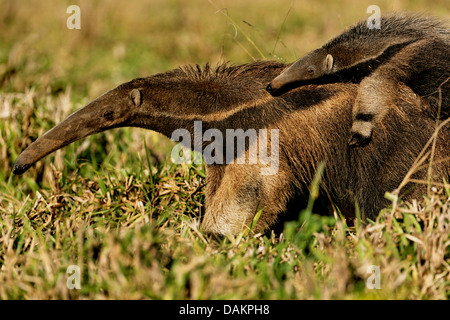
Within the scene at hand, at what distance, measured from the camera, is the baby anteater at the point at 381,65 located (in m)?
4.60

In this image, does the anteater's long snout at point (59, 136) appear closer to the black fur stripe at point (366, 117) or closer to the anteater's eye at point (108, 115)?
the anteater's eye at point (108, 115)

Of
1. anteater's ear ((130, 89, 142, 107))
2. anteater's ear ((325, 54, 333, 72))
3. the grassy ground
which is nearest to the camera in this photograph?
the grassy ground

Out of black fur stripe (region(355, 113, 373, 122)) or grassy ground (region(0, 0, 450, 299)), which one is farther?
black fur stripe (region(355, 113, 373, 122))

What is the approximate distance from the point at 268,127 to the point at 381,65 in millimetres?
1076

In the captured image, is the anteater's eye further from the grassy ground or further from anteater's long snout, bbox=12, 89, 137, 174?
the grassy ground

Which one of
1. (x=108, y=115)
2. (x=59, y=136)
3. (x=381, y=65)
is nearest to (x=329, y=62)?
(x=381, y=65)

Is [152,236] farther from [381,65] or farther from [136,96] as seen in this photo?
[381,65]

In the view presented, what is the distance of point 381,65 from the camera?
484 cm

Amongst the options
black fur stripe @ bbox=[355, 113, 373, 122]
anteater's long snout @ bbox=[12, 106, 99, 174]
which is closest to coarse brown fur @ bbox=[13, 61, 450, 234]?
anteater's long snout @ bbox=[12, 106, 99, 174]

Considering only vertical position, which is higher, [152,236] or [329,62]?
[329,62]

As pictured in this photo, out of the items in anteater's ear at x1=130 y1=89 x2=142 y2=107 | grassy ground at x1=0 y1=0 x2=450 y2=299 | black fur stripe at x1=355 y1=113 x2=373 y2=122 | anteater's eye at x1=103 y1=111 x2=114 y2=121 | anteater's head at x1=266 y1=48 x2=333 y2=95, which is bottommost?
grassy ground at x1=0 y1=0 x2=450 y2=299

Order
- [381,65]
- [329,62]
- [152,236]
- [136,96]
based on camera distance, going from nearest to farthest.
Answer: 1. [152,236]
2. [136,96]
3. [381,65]
4. [329,62]

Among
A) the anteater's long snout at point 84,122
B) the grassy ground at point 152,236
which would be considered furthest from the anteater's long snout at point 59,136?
the grassy ground at point 152,236

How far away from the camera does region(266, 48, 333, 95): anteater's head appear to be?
4593mm
